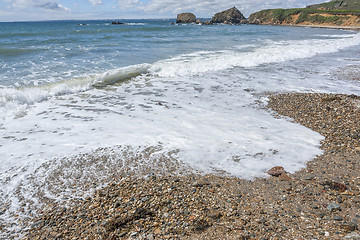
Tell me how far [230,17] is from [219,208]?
10878cm

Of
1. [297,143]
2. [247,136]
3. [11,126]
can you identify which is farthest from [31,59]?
[297,143]

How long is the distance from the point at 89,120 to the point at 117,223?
405cm

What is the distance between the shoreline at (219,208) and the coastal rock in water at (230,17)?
105 meters

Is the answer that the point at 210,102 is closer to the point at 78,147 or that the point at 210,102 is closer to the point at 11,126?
the point at 78,147

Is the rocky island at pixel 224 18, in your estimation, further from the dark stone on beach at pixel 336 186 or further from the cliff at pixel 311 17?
the dark stone on beach at pixel 336 186

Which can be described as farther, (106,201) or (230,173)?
(230,173)

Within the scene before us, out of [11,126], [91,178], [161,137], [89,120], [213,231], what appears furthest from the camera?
[89,120]

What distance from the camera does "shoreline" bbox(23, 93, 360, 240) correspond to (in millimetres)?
2877

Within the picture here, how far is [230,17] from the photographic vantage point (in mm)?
99000

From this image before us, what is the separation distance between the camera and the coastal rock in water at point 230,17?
→ 324 ft

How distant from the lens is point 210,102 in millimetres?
7820

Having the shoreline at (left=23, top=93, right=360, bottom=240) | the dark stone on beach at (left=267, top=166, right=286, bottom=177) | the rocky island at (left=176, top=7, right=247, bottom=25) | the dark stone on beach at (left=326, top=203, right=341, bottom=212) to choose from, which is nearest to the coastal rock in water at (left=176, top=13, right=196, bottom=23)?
the rocky island at (left=176, top=7, right=247, bottom=25)

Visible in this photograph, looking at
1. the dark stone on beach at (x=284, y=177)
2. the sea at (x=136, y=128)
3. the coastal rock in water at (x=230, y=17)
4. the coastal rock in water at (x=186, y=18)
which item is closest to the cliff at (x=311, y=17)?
the coastal rock in water at (x=230, y=17)

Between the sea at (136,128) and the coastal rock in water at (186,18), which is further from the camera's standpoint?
the coastal rock in water at (186,18)
